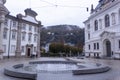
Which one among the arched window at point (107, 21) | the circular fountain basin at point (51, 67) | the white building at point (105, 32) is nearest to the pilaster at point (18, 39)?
the white building at point (105, 32)

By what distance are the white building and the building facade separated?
615 inches

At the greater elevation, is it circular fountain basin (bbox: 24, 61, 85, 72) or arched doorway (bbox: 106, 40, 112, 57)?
arched doorway (bbox: 106, 40, 112, 57)

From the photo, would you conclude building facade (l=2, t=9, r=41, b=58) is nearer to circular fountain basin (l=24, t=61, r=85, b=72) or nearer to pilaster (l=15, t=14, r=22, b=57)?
pilaster (l=15, t=14, r=22, b=57)

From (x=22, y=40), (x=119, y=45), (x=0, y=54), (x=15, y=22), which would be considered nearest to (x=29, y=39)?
(x=22, y=40)

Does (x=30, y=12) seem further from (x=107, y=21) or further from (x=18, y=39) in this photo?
(x=107, y=21)

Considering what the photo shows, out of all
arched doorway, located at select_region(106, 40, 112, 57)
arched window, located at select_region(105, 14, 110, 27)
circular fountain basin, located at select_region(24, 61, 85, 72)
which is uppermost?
arched window, located at select_region(105, 14, 110, 27)

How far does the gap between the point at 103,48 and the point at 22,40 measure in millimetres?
20424

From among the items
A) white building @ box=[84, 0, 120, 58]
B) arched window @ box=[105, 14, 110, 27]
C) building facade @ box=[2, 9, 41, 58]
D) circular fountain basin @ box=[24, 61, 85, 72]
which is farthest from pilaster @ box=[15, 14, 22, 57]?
circular fountain basin @ box=[24, 61, 85, 72]

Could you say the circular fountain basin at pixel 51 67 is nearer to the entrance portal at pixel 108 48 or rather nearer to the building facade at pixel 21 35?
the entrance portal at pixel 108 48

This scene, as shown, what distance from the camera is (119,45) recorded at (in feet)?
119

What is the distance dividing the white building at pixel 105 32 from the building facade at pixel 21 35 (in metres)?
15.6

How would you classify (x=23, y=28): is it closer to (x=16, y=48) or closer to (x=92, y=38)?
(x=16, y=48)

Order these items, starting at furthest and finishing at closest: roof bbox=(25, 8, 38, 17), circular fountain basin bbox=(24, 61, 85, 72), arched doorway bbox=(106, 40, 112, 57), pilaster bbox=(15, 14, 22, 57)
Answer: roof bbox=(25, 8, 38, 17) < pilaster bbox=(15, 14, 22, 57) < arched doorway bbox=(106, 40, 112, 57) < circular fountain basin bbox=(24, 61, 85, 72)

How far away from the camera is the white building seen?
122 ft
